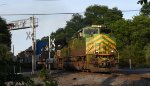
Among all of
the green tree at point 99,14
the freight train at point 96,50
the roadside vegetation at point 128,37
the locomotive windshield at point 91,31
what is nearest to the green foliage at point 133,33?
the roadside vegetation at point 128,37

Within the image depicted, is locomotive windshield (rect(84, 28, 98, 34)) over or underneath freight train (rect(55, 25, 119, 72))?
over

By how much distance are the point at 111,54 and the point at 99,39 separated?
137 centimetres

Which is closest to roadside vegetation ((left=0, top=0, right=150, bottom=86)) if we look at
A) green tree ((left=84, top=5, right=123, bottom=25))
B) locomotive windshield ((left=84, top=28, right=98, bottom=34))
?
green tree ((left=84, top=5, right=123, bottom=25))

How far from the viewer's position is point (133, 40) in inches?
2911

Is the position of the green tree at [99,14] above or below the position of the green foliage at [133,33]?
above

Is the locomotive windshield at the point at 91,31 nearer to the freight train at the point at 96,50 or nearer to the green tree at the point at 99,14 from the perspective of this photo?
the freight train at the point at 96,50

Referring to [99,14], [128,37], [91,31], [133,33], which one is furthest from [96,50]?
[99,14]

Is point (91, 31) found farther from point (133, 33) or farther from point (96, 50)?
point (133, 33)

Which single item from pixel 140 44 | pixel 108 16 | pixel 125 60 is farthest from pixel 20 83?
pixel 108 16

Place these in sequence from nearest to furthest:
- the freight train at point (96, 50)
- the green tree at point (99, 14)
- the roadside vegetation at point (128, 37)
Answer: the freight train at point (96, 50) < the roadside vegetation at point (128, 37) < the green tree at point (99, 14)

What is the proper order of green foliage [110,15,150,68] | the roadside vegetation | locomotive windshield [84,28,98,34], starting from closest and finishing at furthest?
locomotive windshield [84,28,98,34] < the roadside vegetation < green foliage [110,15,150,68]

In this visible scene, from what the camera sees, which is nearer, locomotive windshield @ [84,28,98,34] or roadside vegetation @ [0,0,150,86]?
locomotive windshield @ [84,28,98,34]

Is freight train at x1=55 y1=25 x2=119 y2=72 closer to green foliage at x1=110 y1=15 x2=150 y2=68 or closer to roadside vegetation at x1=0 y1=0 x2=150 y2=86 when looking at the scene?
roadside vegetation at x1=0 y1=0 x2=150 y2=86

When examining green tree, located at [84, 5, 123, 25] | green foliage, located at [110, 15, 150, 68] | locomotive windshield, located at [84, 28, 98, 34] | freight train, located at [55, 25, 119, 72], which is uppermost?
green tree, located at [84, 5, 123, 25]
